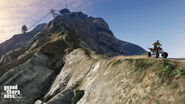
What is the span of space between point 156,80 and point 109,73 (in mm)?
8765

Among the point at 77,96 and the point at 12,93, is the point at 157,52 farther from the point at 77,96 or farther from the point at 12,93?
the point at 12,93

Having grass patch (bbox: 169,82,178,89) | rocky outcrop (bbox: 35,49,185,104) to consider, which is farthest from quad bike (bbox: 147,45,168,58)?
grass patch (bbox: 169,82,178,89)

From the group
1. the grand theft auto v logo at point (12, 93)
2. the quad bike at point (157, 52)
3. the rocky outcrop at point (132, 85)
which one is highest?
the quad bike at point (157, 52)

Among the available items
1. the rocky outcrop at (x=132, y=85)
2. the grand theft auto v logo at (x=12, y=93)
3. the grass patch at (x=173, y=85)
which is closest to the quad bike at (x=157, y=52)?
the rocky outcrop at (x=132, y=85)

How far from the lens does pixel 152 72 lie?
14.3 m

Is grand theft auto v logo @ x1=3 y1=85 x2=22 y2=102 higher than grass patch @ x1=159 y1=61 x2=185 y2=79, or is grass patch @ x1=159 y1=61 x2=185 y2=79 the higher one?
grass patch @ x1=159 y1=61 x2=185 y2=79

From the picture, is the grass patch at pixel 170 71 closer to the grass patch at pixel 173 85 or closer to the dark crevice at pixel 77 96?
the grass patch at pixel 173 85

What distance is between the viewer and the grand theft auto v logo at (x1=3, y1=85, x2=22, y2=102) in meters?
39.2

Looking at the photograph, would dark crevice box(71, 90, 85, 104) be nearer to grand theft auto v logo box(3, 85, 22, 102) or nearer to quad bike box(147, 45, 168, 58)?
quad bike box(147, 45, 168, 58)

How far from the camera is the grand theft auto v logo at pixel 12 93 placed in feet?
129

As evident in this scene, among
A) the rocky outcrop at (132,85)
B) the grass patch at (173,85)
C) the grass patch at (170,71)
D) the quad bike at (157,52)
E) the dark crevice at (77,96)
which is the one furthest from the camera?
the dark crevice at (77,96)

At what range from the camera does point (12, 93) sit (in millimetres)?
40156

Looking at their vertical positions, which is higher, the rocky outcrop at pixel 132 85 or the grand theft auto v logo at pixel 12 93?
the rocky outcrop at pixel 132 85

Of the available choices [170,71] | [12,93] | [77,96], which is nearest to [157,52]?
[170,71]
